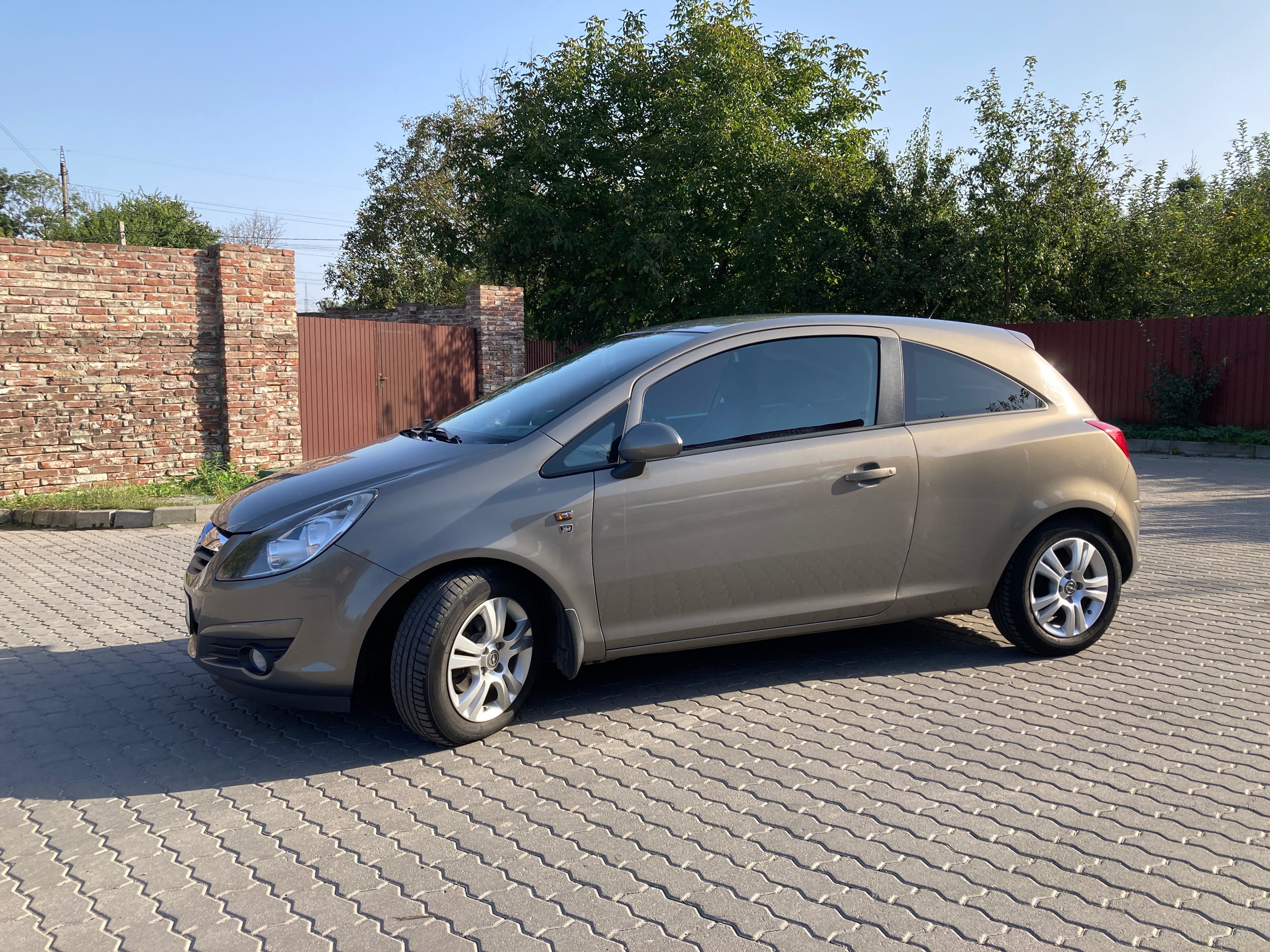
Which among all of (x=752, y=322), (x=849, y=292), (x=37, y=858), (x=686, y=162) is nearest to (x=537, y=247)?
(x=686, y=162)

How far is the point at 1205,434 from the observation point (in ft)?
59.3

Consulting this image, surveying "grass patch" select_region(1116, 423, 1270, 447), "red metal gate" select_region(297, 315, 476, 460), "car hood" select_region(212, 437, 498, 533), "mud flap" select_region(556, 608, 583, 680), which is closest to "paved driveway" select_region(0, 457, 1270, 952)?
"mud flap" select_region(556, 608, 583, 680)

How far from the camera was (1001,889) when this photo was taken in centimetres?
299

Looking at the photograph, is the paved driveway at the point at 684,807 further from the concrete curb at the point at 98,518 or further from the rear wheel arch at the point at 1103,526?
the concrete curb at the point at 98,518

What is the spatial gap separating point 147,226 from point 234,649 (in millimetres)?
41596

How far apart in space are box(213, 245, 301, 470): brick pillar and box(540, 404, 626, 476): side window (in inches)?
390

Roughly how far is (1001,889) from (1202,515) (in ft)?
29.1

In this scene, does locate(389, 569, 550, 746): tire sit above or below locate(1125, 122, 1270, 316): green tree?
below

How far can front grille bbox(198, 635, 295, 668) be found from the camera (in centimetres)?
395

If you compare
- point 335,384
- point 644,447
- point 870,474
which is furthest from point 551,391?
point 335,384

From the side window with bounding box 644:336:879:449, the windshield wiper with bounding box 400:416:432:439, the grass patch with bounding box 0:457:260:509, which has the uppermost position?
Result: the side window with bounding box 644:336:879:449

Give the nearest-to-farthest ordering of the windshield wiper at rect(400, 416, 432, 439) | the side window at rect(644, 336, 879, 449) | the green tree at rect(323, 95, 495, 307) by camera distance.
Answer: the side window at rect(644, 336, 879, 449), the windshield wiper at rect(400, 416, 432, 439), the green tree at rect(323, 95, 495, 307)

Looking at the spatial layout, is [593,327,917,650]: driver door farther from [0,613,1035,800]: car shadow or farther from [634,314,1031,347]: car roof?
[0,613,1035,800]: car shadow

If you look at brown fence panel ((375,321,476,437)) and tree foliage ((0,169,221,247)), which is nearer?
brown fence panel ((375,321,476,437))
